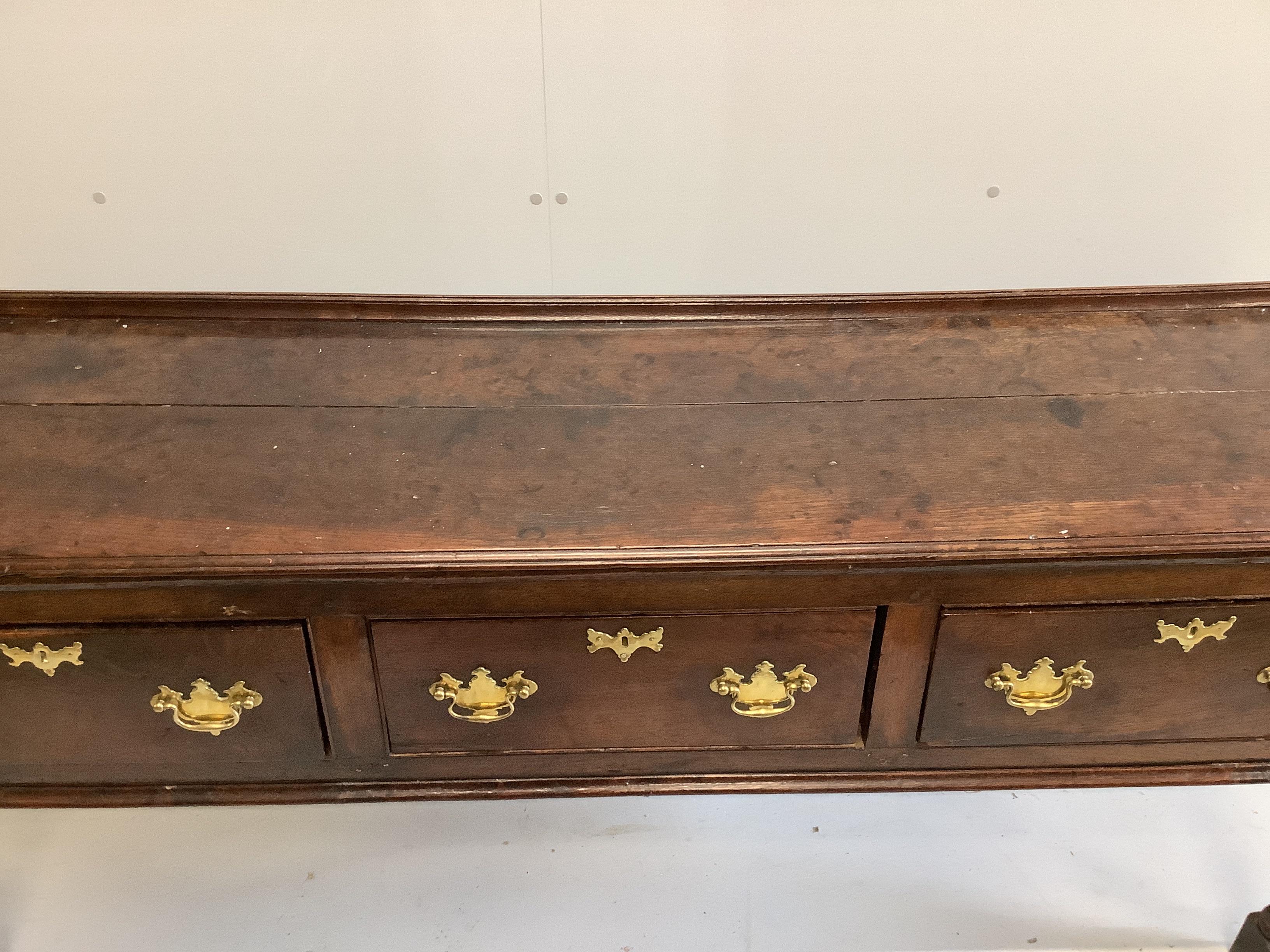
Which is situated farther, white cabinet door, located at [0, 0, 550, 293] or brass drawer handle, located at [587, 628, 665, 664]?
white cabinet door, located at [0, 0, 550, 293]

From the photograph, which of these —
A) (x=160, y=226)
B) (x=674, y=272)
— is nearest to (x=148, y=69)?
(x=160, y=226)

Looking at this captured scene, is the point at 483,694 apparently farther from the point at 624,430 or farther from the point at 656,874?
the point at 656,874

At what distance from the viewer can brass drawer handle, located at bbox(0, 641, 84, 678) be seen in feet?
3.34

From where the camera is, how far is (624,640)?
1.05 meters

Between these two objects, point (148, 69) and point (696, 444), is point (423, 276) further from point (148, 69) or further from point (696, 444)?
point (696, 444)

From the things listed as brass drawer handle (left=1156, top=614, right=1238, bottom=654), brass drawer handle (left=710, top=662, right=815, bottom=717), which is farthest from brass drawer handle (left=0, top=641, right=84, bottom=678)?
brass drawer handle (left=1156, top=614, right=1238, bottom=654)

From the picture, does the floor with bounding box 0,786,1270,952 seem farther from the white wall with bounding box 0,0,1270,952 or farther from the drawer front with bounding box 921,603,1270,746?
the drawer front with bounding box 921,603,1270,746

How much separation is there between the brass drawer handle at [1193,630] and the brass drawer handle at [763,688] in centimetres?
39

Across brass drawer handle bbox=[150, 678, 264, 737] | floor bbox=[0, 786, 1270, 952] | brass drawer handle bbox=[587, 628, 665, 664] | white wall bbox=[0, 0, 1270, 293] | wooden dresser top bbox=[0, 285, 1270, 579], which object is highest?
white wall bbox=[0, 0, 1270, 293]

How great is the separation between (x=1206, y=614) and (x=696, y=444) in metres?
0.59

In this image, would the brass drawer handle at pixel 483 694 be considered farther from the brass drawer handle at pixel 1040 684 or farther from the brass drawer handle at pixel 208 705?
the brass drawer handle at pixel 1040 684

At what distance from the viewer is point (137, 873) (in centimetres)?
148

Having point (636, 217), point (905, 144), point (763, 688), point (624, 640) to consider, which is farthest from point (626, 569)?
point (905, 144)

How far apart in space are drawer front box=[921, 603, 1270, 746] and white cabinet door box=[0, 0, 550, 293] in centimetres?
96
